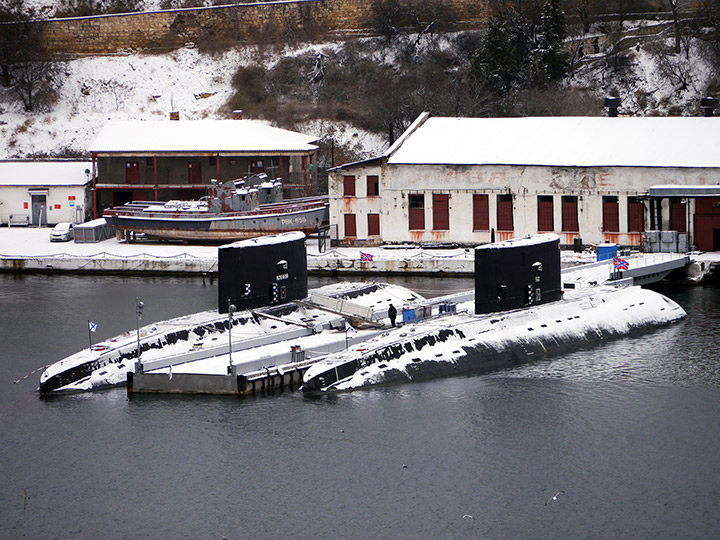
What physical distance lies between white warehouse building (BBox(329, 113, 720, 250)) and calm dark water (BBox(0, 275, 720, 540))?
18045 mm

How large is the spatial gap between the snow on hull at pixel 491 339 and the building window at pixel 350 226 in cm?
1752

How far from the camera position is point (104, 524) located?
27.6 metres

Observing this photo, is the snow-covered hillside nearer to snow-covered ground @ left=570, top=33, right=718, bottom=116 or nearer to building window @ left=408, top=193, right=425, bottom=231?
snow-covered ground @ left=570, top=33, right=718, bottom=116

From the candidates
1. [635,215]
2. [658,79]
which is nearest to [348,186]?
[635,215]

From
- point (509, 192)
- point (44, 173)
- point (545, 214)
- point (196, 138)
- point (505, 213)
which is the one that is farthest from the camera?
point (44, 173)

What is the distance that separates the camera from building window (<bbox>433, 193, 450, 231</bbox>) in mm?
Answer: 60469

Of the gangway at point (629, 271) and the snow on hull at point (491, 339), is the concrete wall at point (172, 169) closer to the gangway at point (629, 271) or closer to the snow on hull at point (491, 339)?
the gangway at point (629, 271)

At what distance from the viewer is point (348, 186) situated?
6194 centimetres

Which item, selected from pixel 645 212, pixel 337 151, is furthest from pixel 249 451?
pixel 337 151

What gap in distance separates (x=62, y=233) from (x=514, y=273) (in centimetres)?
3058

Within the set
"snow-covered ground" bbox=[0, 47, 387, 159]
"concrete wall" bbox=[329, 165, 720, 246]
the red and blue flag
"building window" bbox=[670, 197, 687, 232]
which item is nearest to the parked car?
"concrete wall" bbox=[329, 165, 720, 246]

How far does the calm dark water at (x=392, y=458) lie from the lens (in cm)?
2758

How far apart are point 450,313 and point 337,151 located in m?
38.1

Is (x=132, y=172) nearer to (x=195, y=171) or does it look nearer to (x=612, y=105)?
(x=195, y=171)
